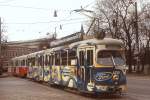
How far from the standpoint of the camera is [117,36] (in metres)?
57.3

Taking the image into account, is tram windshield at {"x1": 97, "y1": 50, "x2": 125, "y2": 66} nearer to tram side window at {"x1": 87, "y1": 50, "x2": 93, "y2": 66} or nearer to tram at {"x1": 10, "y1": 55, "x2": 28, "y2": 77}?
tram side window at {"x1": 87, "y1": 50, "x2": 93, "y2": 66}

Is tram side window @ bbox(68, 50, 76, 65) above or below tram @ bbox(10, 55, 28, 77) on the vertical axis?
above

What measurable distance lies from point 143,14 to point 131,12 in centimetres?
214

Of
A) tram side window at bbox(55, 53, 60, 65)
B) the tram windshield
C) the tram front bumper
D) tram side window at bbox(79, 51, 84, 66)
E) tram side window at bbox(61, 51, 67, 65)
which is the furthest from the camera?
tram side window at bbox(55, 53, 60, 65)

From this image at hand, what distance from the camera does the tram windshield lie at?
19.4 metres

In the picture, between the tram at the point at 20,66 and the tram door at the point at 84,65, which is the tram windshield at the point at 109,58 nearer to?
the tram door at the point at 84,65

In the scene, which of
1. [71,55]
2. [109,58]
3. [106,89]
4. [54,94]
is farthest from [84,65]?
[54,94]

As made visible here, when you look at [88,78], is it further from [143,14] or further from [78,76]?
[143,14]

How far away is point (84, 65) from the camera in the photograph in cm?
2039

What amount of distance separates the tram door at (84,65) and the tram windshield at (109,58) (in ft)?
1.54

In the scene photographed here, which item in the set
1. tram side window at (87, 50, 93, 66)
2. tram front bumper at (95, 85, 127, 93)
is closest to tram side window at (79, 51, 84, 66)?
tram side window at (87, 50, 93, 66)

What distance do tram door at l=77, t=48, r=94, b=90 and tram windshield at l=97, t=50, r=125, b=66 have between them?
1.54 feet

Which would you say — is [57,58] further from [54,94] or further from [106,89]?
Answer: [106,89]

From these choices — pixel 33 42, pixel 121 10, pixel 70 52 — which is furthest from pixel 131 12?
pixel 33 42
